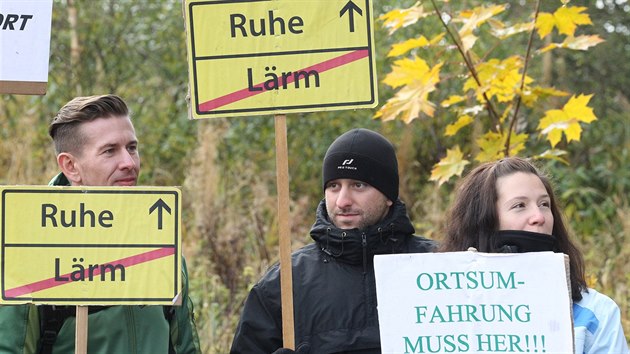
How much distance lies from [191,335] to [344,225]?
27.7 inches

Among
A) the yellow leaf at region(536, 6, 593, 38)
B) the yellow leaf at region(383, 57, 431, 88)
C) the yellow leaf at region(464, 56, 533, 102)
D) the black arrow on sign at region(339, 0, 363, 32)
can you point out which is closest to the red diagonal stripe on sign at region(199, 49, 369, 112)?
the black arrow on sign at region(339, 0, 363, 32)

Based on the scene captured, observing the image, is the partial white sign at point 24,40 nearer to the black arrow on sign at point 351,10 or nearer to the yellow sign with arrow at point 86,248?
the yellow sign with arrow at point 86,248

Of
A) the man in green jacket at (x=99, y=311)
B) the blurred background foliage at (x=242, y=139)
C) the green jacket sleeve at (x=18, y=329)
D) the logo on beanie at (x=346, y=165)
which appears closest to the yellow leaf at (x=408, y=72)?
the logo on beanie at (x=346, y=165)

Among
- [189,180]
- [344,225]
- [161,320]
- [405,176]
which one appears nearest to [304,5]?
[344,225]

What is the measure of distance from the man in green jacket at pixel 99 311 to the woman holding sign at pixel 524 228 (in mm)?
1044

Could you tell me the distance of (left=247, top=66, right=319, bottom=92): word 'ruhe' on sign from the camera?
361cm

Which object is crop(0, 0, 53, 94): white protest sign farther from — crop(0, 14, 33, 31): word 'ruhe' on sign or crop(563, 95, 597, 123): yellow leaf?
crop(563, 95, 597, 123): yellow leaf

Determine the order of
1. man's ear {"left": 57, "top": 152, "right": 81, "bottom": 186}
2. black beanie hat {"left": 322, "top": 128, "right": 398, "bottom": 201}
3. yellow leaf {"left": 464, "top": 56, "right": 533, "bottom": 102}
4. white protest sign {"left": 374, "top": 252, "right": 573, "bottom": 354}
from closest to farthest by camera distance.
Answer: white protest sign {"left": 374, "top": 252, "right": 573, "bottom": 354} < man's ear {"left": 57, "top": 152, "right": 81, "bottom": 186} < black beanie hat {"left": 322, "top": 128, "right": 398, "bottom": 201} < yellow leaf {"left": 464, "top": 56, "right": 533, "bottom": 102}

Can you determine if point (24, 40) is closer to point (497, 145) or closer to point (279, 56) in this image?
point (279, 56)

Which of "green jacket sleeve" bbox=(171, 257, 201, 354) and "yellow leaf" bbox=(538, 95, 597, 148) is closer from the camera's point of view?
"green jacket sleeve" bbox=(171, 257, 201, 354)

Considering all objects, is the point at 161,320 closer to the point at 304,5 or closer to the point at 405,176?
the point at 304,5

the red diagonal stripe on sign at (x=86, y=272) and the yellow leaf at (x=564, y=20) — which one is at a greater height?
the yellow leaf at (x=564, y=20)

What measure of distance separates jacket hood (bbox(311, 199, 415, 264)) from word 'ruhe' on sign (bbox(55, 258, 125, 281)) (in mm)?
918

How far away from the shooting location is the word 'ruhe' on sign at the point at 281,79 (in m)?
3.61
